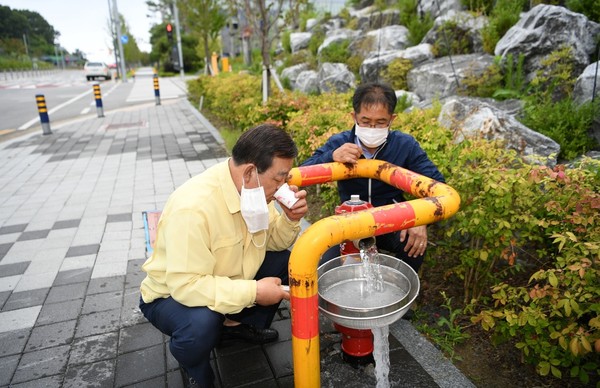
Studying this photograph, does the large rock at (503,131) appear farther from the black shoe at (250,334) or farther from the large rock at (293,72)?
the large rock at (293,72)

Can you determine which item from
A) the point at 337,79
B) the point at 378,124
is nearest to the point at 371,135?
the point at 378,124

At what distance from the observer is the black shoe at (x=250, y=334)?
2.51m

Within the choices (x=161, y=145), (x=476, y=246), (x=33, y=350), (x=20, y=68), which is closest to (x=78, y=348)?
(x=33, y=350)

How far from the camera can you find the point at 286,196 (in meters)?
1.95

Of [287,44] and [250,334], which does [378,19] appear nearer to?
[287,44]

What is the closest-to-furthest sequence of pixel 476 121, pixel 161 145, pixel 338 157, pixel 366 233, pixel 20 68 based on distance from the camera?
pixel 366 233, pixel 338 157, pixel 476 121, pixel 161 145, pixel 20 68

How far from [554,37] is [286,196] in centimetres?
642

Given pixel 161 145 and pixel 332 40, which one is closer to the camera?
pixel 161 145

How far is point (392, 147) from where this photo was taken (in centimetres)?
259

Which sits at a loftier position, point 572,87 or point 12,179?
point 572,87

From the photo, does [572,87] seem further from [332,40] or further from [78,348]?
[332,40]

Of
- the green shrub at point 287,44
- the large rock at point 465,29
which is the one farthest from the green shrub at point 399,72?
the green shrub at point 287,44

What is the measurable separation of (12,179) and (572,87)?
859cm

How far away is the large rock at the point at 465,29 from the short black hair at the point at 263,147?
7769mm
